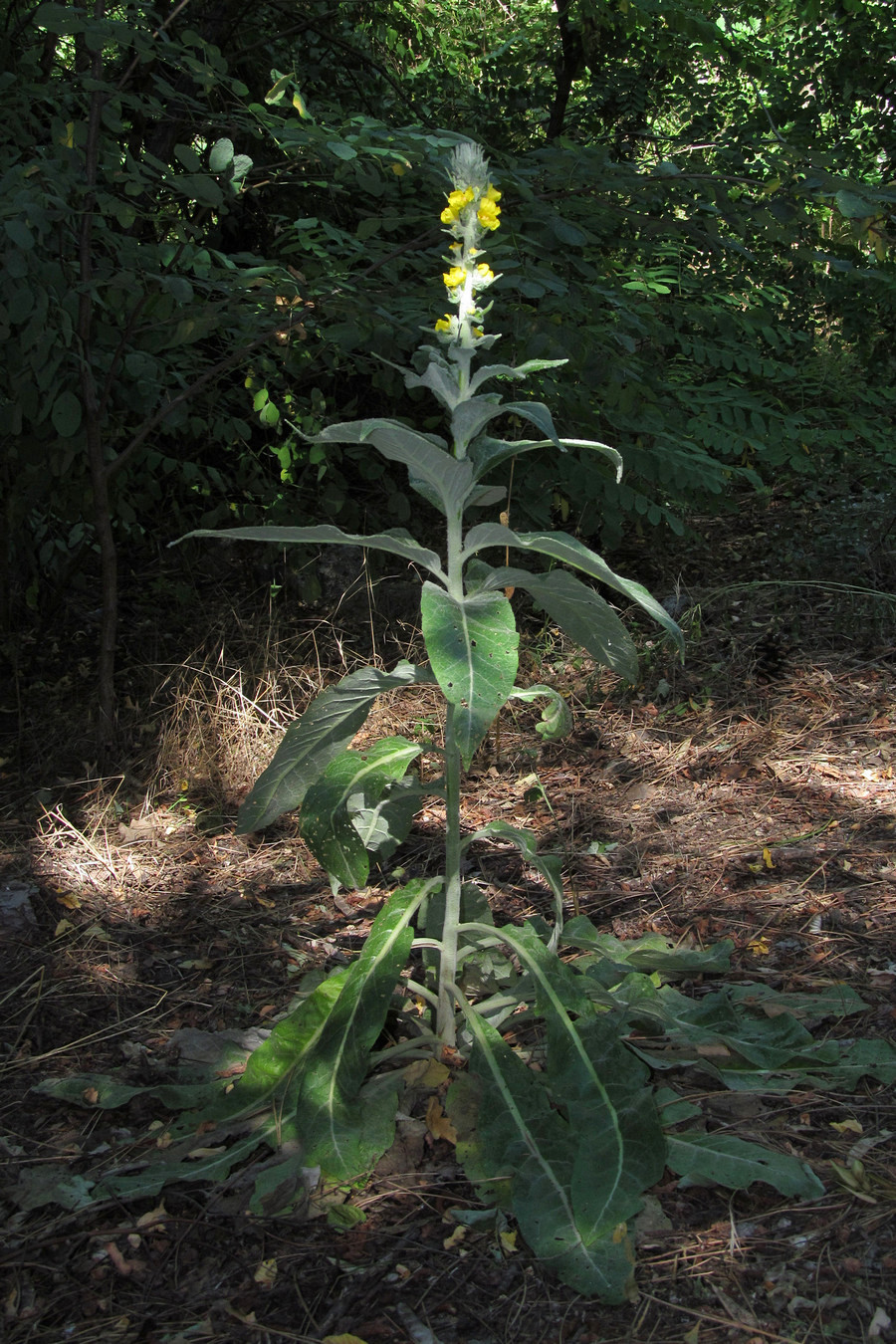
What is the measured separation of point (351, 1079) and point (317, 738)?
23.2 inches

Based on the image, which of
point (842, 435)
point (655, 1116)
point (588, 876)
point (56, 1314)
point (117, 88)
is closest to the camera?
point (56, 1314)

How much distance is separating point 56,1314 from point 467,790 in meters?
1.98

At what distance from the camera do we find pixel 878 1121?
1.72 m

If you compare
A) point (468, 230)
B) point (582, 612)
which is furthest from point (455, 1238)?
point (468, 230)

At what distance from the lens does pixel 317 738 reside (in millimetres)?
1848

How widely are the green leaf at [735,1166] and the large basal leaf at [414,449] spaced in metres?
1.13

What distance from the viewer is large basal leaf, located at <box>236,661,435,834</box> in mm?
1829

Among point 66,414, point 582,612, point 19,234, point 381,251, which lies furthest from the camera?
point 381,251

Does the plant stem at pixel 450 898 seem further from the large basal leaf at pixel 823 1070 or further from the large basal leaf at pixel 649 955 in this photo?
the large basal leaf at pixel 823 1070

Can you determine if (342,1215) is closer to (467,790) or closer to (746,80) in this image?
(467,790)

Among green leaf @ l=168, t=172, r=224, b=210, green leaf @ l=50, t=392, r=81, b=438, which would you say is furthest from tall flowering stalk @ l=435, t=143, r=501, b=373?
green leaf @ l=50, t=392, r=81, b=438

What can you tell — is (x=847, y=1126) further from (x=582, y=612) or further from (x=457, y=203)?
(x=457, y=203)

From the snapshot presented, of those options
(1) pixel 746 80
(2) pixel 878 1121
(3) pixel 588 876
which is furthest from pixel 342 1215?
(1) pixel 746 80

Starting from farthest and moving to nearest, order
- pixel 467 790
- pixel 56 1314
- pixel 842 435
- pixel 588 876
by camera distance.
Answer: pixel 842 435, pixel 467 790, pixel 588 876, pixel 56 1314
